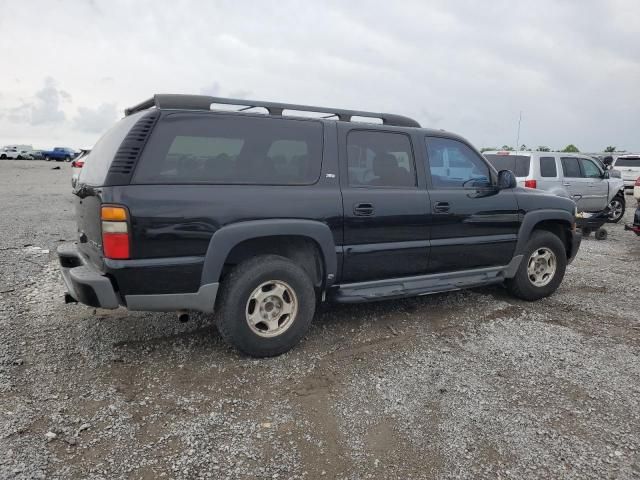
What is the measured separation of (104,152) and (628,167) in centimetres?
2026

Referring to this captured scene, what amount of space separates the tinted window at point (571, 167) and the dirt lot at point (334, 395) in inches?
258

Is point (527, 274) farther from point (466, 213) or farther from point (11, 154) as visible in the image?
point (11, 154)

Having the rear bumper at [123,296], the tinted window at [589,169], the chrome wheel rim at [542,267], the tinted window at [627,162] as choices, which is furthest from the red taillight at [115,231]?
the tinted window at [627,162]

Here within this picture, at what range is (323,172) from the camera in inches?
155

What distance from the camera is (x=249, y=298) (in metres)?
3.59

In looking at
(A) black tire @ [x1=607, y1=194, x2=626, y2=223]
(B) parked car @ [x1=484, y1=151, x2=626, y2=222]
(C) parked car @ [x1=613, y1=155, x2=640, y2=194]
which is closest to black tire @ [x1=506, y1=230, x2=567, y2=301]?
(B) parked car @ [x1=484, y1=151, x2=626, y2=222]

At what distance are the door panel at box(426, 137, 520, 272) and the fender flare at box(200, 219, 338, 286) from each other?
3.75 ft

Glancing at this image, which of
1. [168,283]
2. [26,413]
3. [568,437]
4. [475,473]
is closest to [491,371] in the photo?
[568,437]

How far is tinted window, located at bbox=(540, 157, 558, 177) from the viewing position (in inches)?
408

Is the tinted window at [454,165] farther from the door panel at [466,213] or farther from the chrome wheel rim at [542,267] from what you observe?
the chrome wheel rim at [542,267]

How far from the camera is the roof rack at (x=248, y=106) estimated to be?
3.51 meters

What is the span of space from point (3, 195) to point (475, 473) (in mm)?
17131

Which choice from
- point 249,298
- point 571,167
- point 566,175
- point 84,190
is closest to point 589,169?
point 571,167

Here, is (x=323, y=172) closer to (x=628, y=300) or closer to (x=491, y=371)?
(x=491, y=371)
